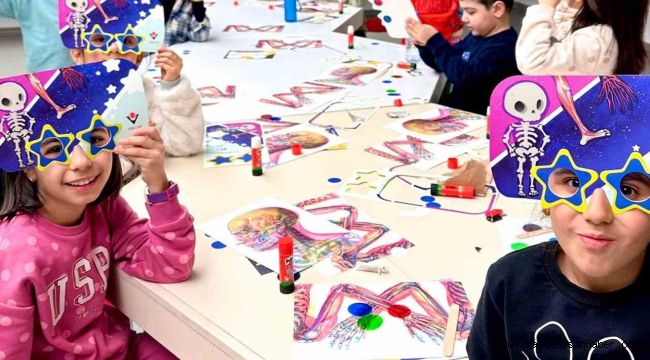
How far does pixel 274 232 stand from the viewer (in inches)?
52.7

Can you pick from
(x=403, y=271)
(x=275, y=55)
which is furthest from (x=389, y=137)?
(x=275, y=55)

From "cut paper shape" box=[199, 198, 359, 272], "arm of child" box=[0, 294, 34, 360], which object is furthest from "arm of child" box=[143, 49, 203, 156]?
"arm of child" box=[0, 294, 34, 360]

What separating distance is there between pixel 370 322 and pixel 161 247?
39 centimetres

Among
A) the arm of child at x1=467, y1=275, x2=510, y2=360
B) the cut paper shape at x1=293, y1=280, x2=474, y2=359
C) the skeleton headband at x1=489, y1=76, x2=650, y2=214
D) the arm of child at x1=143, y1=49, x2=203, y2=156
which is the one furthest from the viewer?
the arm of child at x1=143, y1=49, x2=203, y2=156

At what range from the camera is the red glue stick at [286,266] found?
1.13 meters

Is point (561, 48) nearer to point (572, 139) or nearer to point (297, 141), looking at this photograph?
point (297, 141)

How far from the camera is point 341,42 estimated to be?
9.07 ft

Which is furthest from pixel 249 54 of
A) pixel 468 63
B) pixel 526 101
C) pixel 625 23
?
pixel 526 101

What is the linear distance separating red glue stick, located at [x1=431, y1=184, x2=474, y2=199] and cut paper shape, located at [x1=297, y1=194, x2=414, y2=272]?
0.18 metres

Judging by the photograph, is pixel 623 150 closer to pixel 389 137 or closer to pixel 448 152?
pixel 448 152

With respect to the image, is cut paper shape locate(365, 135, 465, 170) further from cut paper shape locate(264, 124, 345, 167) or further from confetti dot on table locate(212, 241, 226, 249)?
confetti dot on table locate(212, 241, 226, 249)

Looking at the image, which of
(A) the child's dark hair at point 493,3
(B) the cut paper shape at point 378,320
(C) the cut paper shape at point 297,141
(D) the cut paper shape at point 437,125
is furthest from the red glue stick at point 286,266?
(A) the child's dark hair at point 493,3

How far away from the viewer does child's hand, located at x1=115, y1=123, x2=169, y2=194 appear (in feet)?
3.69

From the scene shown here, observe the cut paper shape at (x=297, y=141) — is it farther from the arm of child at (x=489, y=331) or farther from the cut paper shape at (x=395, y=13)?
the arm of child at (x=489, y=331)
